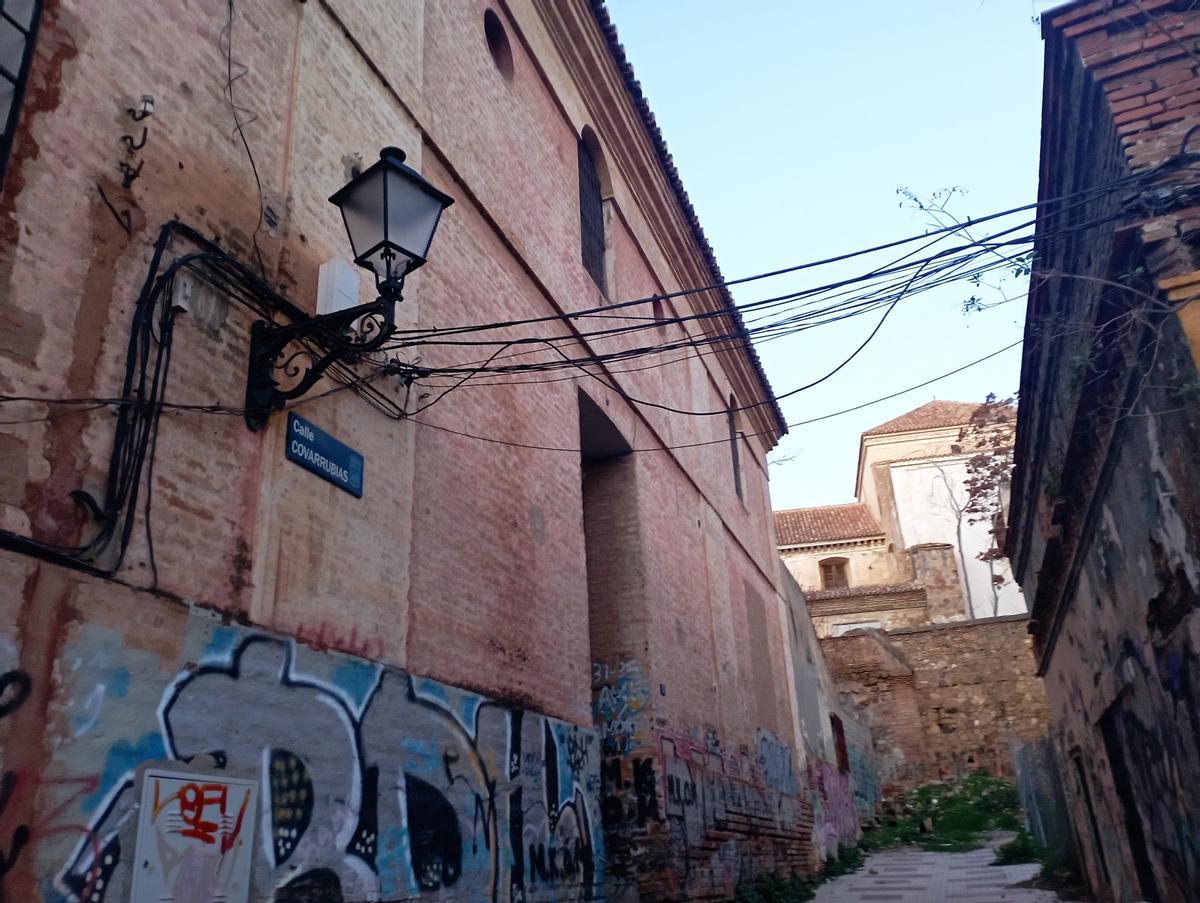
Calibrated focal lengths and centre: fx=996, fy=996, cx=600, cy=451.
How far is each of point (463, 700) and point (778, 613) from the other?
11.7 metres

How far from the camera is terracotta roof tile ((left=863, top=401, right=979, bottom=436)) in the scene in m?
39.5

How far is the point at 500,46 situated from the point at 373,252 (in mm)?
4952

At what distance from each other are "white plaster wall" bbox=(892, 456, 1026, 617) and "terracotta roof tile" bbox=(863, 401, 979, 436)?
180 cm

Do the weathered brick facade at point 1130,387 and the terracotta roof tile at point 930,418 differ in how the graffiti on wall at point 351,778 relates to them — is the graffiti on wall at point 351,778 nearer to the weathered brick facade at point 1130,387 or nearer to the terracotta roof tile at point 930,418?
the weathered brick facade at point 1130,387

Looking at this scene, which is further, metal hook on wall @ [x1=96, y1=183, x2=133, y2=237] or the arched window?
the arched window

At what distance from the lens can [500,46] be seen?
878cm

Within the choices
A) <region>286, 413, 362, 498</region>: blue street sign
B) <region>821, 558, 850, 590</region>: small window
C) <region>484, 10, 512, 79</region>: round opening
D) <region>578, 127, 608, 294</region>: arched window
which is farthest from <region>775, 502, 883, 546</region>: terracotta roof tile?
→ <region>286, 413, 362, 498</region>: blue street sign

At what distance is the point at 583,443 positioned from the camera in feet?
33.0

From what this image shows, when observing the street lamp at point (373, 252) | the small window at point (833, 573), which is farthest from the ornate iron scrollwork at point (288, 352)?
the small window at point (833, 573)

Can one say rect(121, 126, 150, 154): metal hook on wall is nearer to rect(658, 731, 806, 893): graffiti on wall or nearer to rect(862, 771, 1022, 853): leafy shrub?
rect(658, 731, 806, 893): graffiti on wall

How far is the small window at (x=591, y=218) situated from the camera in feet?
33.8

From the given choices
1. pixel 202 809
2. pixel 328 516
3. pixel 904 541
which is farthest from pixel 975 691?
pixel 202 809

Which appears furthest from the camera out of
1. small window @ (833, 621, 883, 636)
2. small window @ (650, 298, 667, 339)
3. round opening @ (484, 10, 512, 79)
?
small window @ (833, 621, 883, 636)

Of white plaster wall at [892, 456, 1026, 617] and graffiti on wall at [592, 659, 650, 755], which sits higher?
white plaster wall at [892, 456, 1026, 617]
